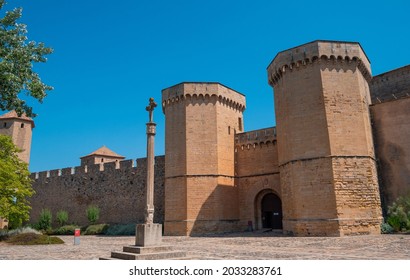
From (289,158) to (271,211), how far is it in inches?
198

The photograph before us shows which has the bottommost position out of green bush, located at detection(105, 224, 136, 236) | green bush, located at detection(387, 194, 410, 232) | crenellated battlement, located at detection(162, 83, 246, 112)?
green bush, located at detection(105, 224, 136, 236)

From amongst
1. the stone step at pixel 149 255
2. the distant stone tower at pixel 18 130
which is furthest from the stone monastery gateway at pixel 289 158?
the distant stone tower at pixel 18 130

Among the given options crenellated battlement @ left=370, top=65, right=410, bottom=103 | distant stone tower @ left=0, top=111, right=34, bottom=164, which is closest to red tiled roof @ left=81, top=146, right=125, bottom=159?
distant stone tower @ left=0, top=111, right=34, bottom=164

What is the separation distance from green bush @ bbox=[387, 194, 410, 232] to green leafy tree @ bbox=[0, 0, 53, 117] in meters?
15.0

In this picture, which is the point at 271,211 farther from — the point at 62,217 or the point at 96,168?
the point at 62,217

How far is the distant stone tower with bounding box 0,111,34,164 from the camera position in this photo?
33.2 metres

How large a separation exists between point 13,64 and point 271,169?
1515 centimetres

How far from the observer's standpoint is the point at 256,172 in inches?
834

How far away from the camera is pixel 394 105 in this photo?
18.0m

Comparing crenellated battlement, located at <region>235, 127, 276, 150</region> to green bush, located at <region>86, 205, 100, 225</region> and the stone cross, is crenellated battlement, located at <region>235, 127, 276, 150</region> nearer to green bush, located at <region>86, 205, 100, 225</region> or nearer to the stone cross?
the stone cross

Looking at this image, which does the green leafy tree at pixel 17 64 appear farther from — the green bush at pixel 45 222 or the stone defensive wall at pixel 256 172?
the green bush at pixel 45 222

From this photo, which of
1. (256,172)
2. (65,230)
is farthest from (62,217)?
(256,172)
